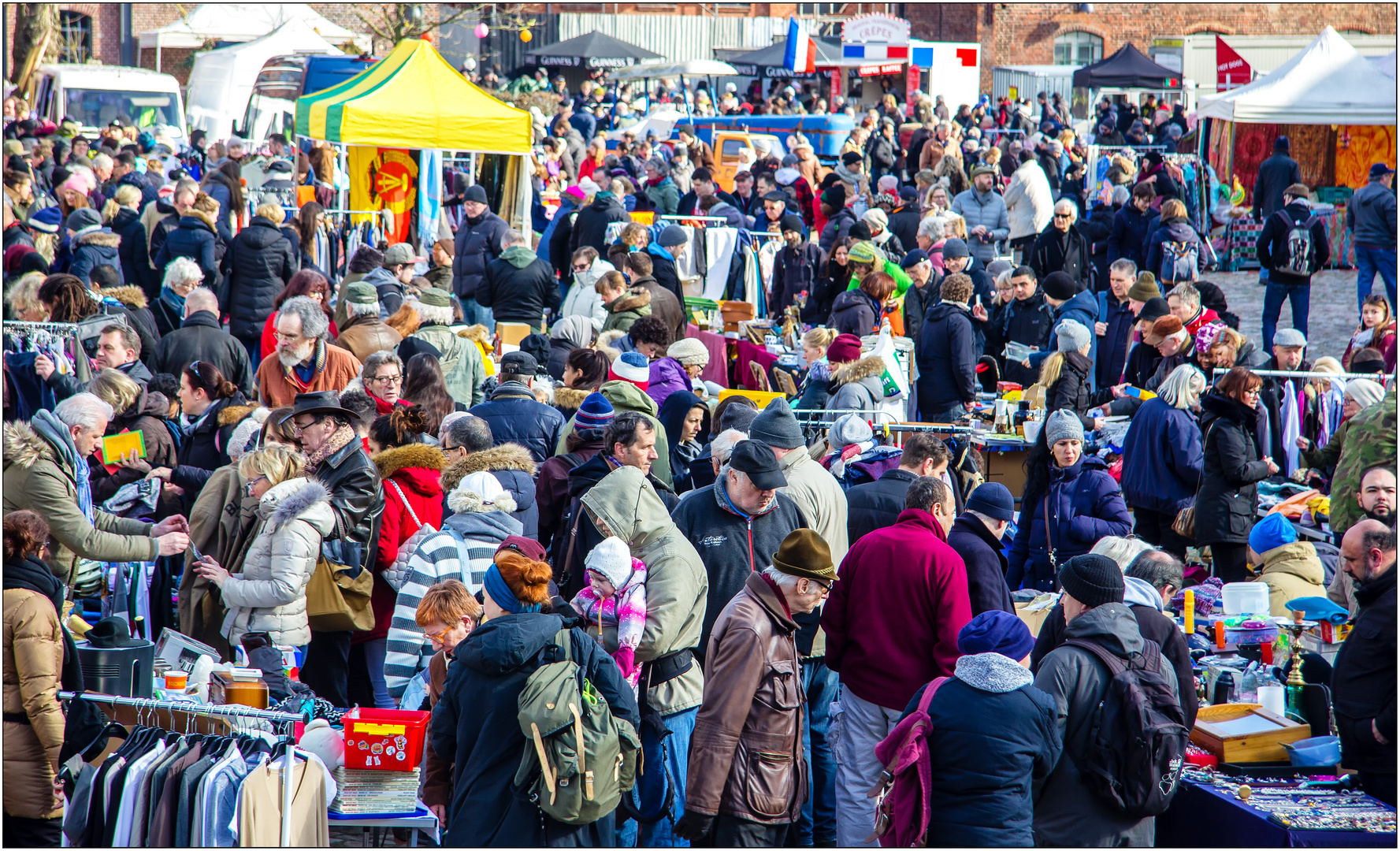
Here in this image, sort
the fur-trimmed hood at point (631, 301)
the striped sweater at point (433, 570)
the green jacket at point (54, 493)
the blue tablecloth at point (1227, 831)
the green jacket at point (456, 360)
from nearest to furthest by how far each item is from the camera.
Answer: the blue tablecloth at point (1227, 831) → the striped sweater at point (433, 570) → the green jacket at point (54, 493) → the green jacket at point (456, 360) → the fur-trimmed hood at point (631, 301)

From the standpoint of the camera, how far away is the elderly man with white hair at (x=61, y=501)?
5121 mm

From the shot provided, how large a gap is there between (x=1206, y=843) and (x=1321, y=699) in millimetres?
851

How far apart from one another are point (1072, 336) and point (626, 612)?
15.6 feet

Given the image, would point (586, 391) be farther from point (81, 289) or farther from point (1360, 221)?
point (1360, 221)

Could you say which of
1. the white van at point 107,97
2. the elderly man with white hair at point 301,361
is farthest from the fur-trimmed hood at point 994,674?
the white van at point 107,97

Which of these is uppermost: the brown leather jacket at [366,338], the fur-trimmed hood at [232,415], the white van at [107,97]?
the white van at [107,97]

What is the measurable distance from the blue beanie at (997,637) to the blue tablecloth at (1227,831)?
0.94 m

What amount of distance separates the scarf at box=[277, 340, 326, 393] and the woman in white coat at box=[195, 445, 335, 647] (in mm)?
2184

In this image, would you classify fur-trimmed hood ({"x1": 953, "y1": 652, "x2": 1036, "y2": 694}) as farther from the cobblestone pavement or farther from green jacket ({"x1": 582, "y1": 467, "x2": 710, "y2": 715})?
the cobblestone pavement

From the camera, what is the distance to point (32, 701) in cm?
414

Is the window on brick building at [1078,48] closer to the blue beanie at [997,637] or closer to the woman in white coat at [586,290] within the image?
the woman in white coat at [586,290]

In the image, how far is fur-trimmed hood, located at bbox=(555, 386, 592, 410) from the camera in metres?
6.78

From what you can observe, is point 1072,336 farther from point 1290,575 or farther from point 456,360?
point 456,360

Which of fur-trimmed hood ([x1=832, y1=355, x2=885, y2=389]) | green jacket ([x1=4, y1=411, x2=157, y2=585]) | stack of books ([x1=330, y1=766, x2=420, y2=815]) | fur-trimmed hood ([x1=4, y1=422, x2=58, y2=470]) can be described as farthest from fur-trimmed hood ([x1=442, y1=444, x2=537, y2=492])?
fur-trimmed hood ([x1=832, y1=355, x2=885, y2=389])
